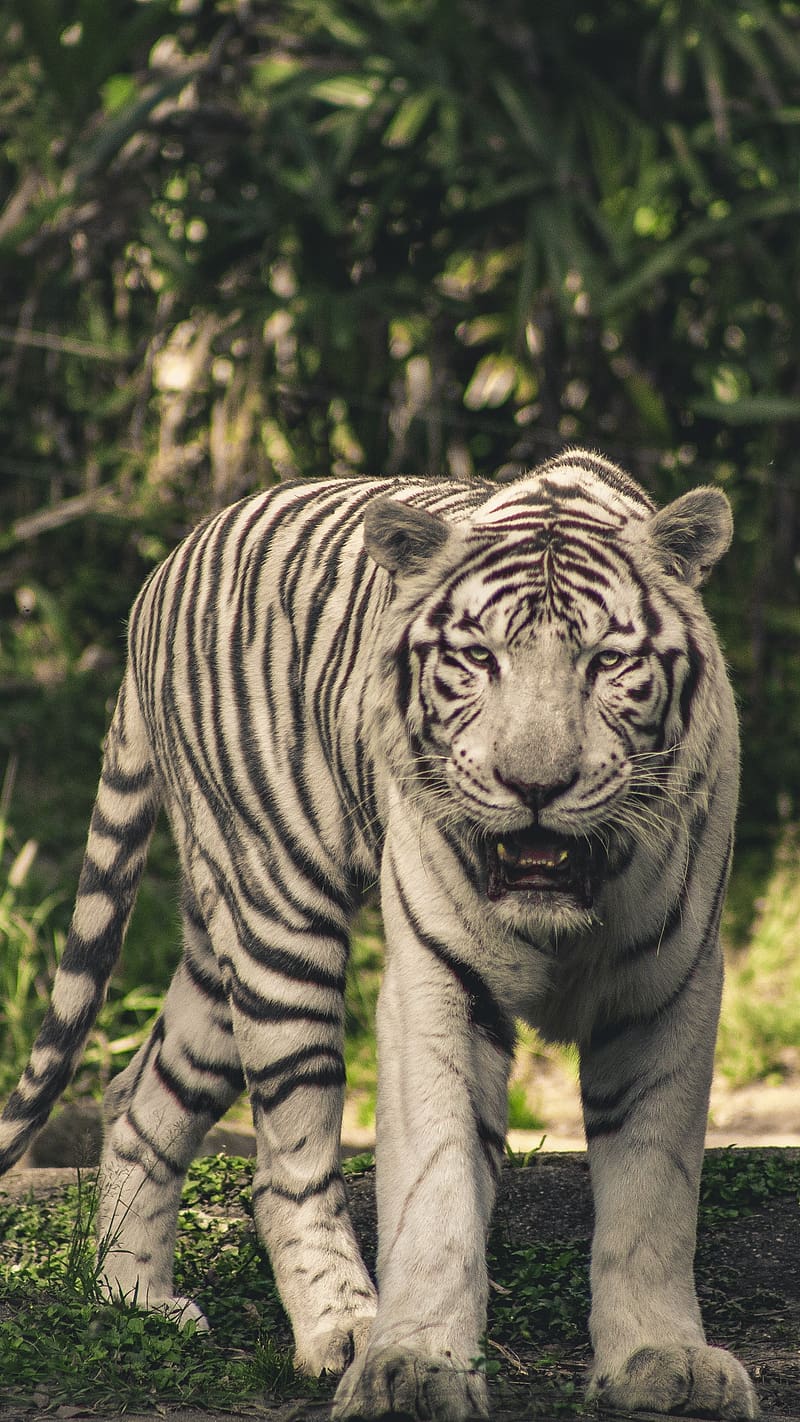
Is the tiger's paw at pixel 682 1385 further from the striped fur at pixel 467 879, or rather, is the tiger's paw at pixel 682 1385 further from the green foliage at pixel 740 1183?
the green foliage at pixel 740 1183

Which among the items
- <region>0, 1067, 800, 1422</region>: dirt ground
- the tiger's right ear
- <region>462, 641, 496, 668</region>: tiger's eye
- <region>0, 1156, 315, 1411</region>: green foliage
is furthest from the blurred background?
<region>462, 641, 496, 668</region>: tiger's eye

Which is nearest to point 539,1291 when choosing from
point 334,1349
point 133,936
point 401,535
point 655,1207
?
→ point 334,1349

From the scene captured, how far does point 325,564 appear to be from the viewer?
10.0 ft

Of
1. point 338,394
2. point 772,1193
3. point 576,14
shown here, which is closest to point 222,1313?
point 772,1193

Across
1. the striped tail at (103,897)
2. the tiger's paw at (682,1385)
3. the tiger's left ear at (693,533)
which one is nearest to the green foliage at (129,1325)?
the striped tail at (103,897)

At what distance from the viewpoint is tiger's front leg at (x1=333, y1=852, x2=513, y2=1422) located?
2.24m

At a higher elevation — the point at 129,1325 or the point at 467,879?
the point at 467,879

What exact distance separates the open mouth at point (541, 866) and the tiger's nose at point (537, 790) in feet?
0.30

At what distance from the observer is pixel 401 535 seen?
249 centimetres

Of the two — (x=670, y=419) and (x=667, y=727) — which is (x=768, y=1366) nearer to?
(x=667, y=727)

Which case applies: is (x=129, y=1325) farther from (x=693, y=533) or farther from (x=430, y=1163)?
(x=693, y=533)

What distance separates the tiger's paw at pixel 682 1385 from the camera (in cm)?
236

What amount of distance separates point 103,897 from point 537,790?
4.97 feet

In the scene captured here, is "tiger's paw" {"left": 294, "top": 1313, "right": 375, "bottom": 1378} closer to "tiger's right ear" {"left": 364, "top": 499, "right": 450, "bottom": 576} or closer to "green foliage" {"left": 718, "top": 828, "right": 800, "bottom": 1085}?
"tiger's right ear" {"left": 364, "top": 499, "right": 450, "bottom": 576}
